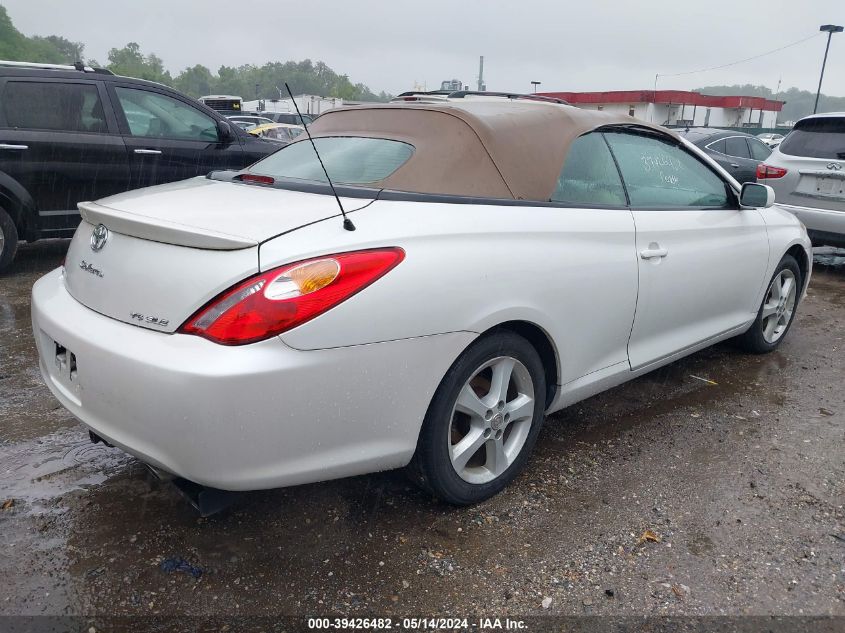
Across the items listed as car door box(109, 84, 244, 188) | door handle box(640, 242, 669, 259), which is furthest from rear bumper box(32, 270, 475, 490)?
car door box(109, 84, 244, 188)

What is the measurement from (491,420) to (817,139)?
6.05m

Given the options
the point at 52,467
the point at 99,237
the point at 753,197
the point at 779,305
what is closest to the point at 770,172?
the point at 779,305

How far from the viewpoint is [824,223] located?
6680mm

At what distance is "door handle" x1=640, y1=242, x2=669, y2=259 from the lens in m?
3.08

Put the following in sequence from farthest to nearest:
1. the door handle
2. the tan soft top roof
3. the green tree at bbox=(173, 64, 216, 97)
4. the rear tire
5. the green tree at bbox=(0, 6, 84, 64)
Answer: the green tree at bbox=(173, 64, 216, 97) → the green tree at bbox=(0, 6, 84, 64) → the rear tire → the door handle → the tan soft top roof

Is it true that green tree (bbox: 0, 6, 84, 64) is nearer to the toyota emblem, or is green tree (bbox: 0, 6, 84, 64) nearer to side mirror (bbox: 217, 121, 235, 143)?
side mirror (bbox: 217, 121, 235, 143)

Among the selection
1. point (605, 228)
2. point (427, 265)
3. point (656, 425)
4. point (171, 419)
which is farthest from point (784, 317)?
point (171, 419)

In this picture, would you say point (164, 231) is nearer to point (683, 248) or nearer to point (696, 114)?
point (683, 248)

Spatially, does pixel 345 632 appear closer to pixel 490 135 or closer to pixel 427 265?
pixel 427 265

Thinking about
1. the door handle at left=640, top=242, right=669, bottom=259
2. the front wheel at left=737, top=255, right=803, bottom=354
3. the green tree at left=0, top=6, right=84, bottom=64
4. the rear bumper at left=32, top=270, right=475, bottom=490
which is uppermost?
the green tree at left=0, top=6, right=84, bottom=64

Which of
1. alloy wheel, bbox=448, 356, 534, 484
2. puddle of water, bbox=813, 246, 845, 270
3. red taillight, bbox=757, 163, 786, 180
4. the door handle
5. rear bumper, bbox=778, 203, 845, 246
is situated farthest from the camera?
puddle of water, bbox=813, 246, 845, 270

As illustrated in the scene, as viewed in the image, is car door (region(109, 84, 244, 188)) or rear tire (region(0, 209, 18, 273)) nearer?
rear tire (region(0, 209, 18, 273))

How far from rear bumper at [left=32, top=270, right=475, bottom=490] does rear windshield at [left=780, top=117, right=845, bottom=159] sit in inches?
238

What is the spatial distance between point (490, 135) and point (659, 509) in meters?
1.60
